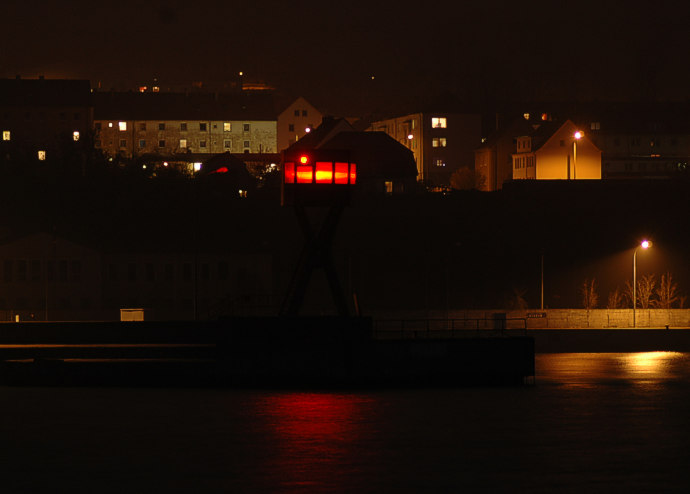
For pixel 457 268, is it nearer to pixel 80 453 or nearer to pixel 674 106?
pixel 674 106

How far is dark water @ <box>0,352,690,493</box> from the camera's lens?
2997 cm

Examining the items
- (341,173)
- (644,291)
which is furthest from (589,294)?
(341,173)

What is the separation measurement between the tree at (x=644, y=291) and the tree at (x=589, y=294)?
6.95 ft

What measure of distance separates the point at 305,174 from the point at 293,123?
8329cm

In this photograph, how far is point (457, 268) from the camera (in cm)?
8406

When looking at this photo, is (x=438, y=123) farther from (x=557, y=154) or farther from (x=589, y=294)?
(x=589, y=294)

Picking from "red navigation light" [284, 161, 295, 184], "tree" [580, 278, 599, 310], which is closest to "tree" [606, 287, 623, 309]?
"tree" [580, 278, 599, 310]

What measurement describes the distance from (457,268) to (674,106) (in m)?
43.5

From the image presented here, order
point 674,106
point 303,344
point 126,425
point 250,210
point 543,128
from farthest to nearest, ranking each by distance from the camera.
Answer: point 674,106 → point 543,128 → point 250,210 → point 303,344 → point 126,425

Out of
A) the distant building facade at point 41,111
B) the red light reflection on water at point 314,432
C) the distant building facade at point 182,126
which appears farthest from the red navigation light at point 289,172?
the distant building facade at point 182,126

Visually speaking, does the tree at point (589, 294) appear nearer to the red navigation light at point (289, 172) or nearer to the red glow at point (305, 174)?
the red glow at point (305, 174)

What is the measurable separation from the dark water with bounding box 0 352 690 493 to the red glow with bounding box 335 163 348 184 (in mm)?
8777

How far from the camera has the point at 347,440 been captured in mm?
36594

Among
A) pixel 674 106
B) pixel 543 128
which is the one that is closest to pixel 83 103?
pixel 543 128
